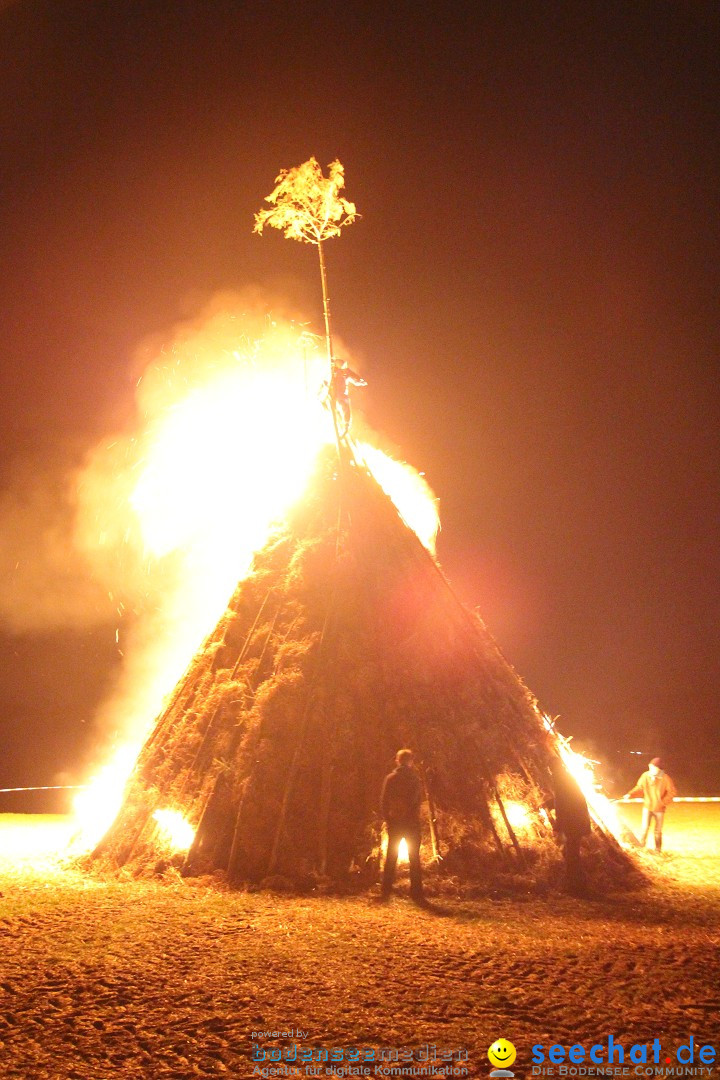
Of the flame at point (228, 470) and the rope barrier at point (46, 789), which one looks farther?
the rope barrier at point (46, 789)

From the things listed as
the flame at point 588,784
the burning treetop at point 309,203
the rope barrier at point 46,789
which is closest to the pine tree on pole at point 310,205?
the burning treetop at point 309,203

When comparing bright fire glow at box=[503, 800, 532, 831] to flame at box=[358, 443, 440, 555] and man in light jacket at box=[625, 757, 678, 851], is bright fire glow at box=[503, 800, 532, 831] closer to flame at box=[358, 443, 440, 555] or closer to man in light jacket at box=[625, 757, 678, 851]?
man in light jacket at box=[625, 757, 678, 851]

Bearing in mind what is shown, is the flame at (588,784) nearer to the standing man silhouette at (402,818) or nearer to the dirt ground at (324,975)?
the dirt ground at (324,975)

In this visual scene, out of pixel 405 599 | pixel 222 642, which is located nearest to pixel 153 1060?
pixel 222 642

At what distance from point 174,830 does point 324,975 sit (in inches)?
174

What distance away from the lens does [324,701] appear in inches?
432

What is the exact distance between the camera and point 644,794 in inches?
516

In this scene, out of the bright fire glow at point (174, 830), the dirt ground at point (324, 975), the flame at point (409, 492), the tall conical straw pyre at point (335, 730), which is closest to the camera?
the dirt ground at point (324, 975)

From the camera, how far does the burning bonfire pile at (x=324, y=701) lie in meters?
9.99

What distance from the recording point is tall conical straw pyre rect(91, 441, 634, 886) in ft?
32.6

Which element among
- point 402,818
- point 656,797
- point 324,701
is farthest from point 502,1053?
point 656,797

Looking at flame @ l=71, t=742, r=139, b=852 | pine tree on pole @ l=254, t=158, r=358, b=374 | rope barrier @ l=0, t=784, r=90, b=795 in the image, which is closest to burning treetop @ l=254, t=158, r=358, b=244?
pine tree on pole @ l=254, t=158, r=358, b=374

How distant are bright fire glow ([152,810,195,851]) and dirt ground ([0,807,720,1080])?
0.61 m

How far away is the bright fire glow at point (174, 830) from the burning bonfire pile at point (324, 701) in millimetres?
21
